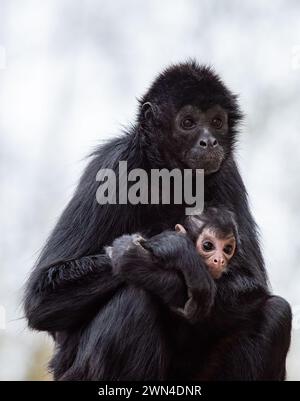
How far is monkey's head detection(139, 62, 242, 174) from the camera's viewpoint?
8.06 m

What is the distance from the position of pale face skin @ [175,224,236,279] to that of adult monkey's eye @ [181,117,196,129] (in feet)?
3.20

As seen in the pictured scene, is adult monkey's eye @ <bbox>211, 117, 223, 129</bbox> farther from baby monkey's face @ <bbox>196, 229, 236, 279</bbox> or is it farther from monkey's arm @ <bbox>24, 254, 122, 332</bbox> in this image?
monkey's arm @ <bbox>24, 254, 122, 332</bbox>

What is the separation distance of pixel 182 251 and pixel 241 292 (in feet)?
2.79

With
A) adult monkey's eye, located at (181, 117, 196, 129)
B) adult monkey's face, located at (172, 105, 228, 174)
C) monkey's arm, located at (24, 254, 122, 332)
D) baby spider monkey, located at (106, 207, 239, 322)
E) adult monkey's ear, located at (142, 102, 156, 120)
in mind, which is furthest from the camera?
adult monkey's ear, located at (142, 102, 156, 120)

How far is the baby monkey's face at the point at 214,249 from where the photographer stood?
7699mm

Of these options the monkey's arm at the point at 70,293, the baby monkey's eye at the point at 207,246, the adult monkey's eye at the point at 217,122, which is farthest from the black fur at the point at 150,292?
the baby monkey's eye at the point at 207,246

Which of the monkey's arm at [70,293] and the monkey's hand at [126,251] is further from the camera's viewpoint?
the monkey's arm at [70,293]

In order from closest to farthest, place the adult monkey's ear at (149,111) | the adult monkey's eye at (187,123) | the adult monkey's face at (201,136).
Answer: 1. the adult monkey's face at (201,136)
2. the adult monkey's eye at (187,123)
3. the adult monkey's ear at (149,111)

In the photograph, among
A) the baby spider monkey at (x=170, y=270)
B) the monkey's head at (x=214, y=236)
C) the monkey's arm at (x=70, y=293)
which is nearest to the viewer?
the baby spider monkey at (x=170, y=270)

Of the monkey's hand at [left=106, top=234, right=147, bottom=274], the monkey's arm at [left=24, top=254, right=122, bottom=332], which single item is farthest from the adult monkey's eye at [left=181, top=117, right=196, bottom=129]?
the monkey's arm at [left=24, top=254, right=122, bottom=332]

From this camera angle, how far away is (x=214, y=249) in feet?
25.3

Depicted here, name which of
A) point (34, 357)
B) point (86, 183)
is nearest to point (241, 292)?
point (86, 183)

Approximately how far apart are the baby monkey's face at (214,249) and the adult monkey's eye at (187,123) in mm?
987

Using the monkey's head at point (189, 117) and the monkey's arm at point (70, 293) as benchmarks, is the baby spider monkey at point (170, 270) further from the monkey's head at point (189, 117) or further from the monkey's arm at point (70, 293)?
the monkey's head at point (189, 117)
